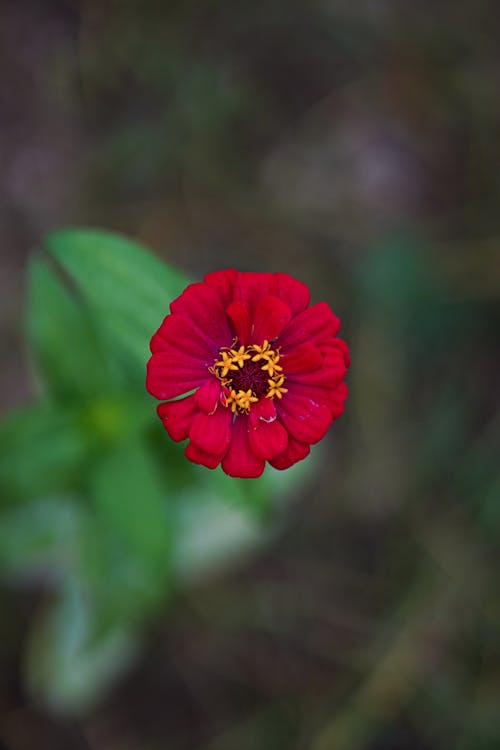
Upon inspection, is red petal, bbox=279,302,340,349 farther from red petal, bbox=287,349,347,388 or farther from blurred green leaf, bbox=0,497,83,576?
blurred green leaf, bbox=0,497,83,576

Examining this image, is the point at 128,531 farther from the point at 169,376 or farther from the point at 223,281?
the point at 223,281

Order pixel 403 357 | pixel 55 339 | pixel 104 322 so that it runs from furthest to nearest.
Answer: pixel 403 357 → pixel 55 339 → pixel 104 322

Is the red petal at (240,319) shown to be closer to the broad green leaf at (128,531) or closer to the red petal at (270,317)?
the red petal at (270,317)

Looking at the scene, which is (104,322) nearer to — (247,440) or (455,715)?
(247,440)

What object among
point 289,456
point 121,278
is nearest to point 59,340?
point 121,278

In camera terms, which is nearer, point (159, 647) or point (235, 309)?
point (235, 309)

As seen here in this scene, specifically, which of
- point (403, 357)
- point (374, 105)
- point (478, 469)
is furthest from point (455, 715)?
point (374, 105)

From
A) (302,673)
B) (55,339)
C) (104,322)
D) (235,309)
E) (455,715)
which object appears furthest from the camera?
(302,673)
